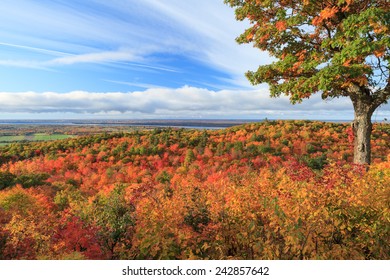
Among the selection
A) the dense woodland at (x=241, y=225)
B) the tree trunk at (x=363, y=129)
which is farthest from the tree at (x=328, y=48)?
the dense woodland at (x=241, y=225)

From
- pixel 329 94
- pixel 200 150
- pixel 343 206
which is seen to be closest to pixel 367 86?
pixel 329 94

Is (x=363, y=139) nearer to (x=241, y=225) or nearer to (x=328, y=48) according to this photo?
(x=328, y=48)

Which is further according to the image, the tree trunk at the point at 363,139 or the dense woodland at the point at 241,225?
A: the tree trunk at the point at 363,139

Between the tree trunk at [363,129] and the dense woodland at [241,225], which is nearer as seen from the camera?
the dense woodland at [241,225]

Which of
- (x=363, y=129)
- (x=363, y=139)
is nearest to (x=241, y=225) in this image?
(x=363, y=139)

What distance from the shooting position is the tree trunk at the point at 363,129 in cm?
1001

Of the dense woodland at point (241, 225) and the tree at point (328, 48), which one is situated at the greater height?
the tree at point (328, 48)

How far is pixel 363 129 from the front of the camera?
10062 millimetres

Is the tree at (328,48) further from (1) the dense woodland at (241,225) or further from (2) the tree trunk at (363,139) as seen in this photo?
(1) the dense woodland at (241,225)

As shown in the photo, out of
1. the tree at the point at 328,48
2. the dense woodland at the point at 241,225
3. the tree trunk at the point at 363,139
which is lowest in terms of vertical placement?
the dense woodland at the point at 241,225

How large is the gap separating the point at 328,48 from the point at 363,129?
Result: 10.4 ft

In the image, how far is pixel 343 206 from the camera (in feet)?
19.2

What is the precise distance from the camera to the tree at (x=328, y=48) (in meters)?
8.18

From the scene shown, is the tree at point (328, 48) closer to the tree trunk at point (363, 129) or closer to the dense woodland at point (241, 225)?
the tree trunk at point (363, 129)
